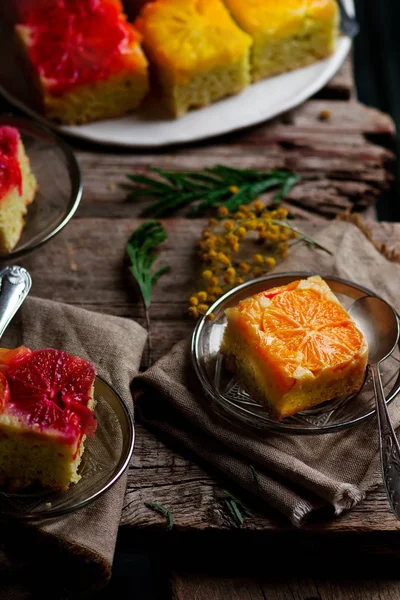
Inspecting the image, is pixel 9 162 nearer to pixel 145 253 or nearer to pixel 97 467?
pixel 145 253

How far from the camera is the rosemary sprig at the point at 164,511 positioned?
5.91ft

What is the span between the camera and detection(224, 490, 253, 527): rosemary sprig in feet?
5.94

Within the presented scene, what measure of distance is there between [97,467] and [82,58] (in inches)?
66.8

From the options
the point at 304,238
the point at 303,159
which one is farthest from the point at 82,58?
the point at 304,238

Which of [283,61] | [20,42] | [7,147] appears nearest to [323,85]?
[283,61]

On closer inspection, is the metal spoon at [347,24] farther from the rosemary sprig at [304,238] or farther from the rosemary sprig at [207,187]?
the rosemary sprig at [304,238]

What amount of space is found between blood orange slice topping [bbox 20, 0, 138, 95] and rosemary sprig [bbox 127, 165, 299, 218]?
46 cm

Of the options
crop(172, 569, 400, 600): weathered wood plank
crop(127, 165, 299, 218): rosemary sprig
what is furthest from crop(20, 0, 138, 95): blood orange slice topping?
crop(172, 569, 400, 600): weathered wood plank

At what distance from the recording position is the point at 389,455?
177 cm

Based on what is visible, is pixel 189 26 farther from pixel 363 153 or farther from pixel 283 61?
pixel 363 153

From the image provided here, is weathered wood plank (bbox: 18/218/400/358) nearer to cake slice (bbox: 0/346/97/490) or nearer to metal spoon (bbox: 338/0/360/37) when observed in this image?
cake slice (bbox: 0/346/97/490)

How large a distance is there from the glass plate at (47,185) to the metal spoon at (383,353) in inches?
37.2

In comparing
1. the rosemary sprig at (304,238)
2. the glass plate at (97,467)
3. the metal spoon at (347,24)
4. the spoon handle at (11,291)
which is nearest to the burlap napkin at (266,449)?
the glass plate at (97,467)

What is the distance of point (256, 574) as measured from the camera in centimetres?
188
